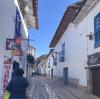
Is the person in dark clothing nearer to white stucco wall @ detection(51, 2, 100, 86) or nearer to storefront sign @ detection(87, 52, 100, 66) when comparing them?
storefront sign @ detection(87, 52, 100, 66)

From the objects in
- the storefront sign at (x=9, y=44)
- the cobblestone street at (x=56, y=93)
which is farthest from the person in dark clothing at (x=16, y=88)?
the cobblestone street at (x=56, y=93)

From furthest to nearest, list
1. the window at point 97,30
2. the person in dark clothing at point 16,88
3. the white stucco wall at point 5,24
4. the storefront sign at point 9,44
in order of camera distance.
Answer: the window at point 97,30 < the storefront sign at point 9,44 < the white stucco wall at point 5,24 < the person in dark clothing at point 16,88

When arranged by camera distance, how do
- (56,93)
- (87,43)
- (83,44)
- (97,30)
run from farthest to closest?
(56,93) → (83,44) → (87,43) → (97,30)

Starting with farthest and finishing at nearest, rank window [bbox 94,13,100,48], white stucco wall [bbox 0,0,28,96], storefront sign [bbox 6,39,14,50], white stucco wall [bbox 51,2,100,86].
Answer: white stucco wall [bbox 51,2,100,86], window [bbox 94,13,100,48], storefront sign [bbox 6,39,14,50], white stucco wall [bbox 0,0,28,96]

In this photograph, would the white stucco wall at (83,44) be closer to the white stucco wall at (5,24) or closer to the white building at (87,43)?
the white building at (87,43)

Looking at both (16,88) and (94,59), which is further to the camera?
(94,59)

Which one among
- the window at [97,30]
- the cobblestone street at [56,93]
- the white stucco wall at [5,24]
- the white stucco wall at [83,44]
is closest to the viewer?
the white stucco wall at [5,24]

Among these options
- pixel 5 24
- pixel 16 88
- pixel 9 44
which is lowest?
pixel 16 88

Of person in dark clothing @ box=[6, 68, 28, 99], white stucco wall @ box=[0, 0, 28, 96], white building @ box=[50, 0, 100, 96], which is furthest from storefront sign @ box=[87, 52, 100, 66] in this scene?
person in dark clothing @ box=[6, 68, 28, 99]

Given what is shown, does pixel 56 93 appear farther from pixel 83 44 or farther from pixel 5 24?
pixel 5 24

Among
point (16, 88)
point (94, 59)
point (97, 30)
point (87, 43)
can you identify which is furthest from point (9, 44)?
point (87, 43)

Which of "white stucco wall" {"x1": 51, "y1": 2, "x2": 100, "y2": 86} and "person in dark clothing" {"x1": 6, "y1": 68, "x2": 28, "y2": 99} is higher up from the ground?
"white stucco wall" {"x1": 51, "y1": 2, "x2": 100, "y2": 86}

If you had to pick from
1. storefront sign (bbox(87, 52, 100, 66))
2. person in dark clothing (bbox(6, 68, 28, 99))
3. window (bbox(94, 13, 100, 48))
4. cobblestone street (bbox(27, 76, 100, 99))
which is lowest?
cobblestone street (bbox(27, 76, 100, 99))

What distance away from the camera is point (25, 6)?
20469 mm
